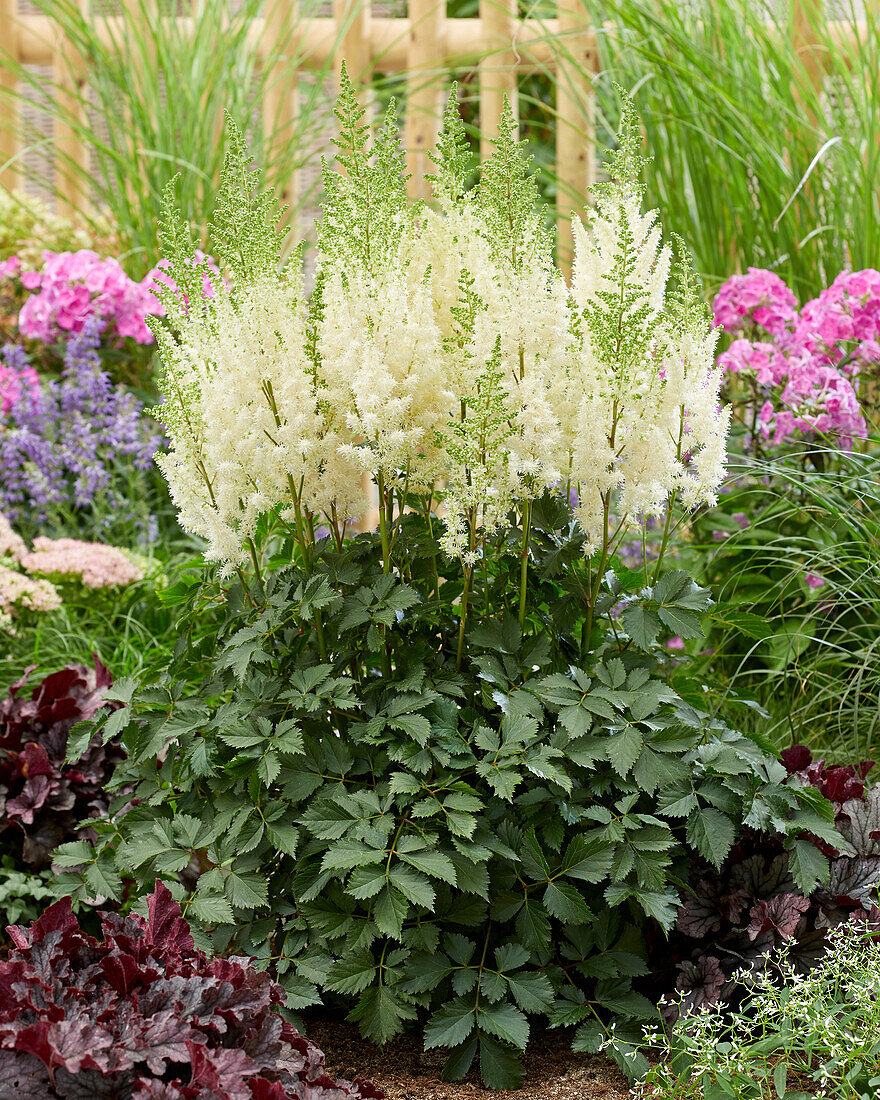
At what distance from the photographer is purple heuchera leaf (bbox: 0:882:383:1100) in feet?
4.03

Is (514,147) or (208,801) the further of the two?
(208,801)

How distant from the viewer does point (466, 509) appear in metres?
1.76

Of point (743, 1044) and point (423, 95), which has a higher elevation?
point (423, 95)

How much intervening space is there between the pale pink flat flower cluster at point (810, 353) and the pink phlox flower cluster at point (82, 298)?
87.2 inches

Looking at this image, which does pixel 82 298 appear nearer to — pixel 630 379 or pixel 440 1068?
pixel 630 379

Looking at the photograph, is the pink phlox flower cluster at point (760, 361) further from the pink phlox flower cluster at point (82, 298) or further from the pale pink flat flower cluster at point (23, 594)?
the pink phlox flower cluster at point (82, 298)

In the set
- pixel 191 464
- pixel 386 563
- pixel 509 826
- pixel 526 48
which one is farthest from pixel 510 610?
pixel 526 48

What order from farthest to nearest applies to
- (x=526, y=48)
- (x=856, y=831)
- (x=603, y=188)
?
(x=526, y=48) < (x=856, y=831) < (x=603, y=188)

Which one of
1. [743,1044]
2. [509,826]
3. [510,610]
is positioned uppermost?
[510,610]

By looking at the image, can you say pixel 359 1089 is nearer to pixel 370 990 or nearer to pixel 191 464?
pixel 370 990

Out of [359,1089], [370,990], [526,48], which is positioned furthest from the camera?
[526,48]

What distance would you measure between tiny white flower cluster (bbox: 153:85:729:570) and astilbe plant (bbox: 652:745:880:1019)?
2.03 ft

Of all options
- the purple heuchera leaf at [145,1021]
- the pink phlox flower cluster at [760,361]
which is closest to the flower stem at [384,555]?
the purple heuchera leaf at [145,1021]

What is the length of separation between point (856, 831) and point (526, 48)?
3.55 m
